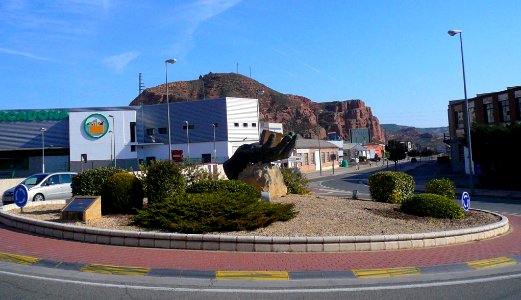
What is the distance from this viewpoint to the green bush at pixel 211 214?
11.5 meters

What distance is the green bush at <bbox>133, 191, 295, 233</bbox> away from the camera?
1148cm

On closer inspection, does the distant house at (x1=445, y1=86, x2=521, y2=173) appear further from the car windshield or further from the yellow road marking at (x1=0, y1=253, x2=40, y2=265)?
the yellow road marking at (x1=0, y1=253, x2=40, y2=265)

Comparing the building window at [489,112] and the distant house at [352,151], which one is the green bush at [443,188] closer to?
the building window at [489,112]

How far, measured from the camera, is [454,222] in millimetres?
13789

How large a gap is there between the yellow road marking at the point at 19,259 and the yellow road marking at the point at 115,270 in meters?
1.29

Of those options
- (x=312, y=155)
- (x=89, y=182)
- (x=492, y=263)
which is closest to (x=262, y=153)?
(x=89, y=182)

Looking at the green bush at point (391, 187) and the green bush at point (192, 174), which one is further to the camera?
the green bush at point (391, 187)

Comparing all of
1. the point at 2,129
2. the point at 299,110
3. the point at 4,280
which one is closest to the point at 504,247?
the point at 4,280

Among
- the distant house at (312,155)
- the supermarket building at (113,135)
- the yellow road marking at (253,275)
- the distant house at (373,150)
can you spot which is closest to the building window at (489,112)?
the distant house at (312,155)

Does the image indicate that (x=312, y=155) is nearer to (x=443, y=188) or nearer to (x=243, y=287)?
(x=443, y=188)

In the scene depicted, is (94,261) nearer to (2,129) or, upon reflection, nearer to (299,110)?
(2,129)

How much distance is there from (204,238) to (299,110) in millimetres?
167914

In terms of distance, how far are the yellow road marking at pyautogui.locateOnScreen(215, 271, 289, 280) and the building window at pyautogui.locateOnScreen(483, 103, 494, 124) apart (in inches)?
1740

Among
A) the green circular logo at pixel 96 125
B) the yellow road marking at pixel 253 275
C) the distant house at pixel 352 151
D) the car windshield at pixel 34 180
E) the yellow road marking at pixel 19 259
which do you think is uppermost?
the green circular logo at pixel 96 125
